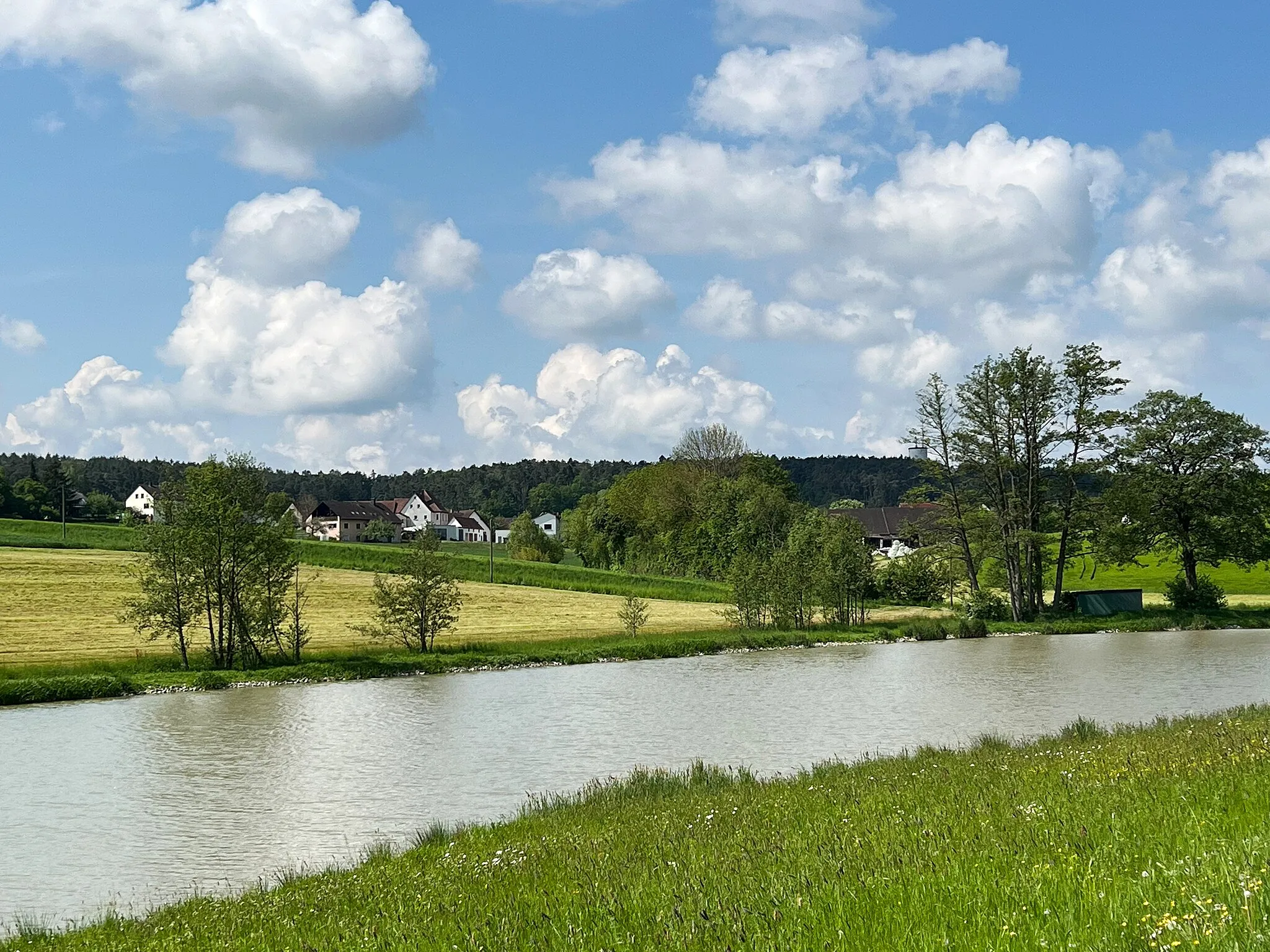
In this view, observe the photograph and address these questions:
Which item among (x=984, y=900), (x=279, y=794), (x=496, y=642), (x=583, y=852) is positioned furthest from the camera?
(x=496, y=642)

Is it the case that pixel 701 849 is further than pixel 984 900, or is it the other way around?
pixel 701 849

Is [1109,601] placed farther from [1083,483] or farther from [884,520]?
[884,520]

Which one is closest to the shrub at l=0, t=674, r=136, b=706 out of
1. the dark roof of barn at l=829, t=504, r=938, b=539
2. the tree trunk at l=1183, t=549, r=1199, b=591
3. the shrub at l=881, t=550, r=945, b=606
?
the shrub at l=881, t=550, r=945, b=606

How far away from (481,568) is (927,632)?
4429 centimetres

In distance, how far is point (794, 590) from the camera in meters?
62.5

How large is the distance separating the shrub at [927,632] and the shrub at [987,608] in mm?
4408

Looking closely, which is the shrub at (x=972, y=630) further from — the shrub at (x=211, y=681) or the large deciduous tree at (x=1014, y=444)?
the shrub at (x=211, y=681)

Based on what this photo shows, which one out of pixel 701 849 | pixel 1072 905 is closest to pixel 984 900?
pixel 1072 905

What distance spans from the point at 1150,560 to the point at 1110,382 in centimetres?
4593

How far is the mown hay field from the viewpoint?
46156 mm

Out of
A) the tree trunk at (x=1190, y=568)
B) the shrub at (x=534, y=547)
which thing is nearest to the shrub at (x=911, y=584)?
the tree trunk at (x=1190, y=568)

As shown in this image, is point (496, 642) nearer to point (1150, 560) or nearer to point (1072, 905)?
point (1072, 905)

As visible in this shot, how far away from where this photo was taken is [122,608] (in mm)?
56375

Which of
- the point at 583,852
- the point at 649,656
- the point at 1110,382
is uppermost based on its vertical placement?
the point at 1110,382
